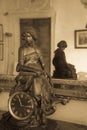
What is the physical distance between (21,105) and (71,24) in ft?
3.06

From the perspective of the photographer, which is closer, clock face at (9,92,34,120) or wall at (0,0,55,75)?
clock face at (9,92,34,120)

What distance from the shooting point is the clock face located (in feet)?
6.51

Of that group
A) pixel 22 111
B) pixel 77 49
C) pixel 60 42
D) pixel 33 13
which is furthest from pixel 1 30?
pixel 22 111

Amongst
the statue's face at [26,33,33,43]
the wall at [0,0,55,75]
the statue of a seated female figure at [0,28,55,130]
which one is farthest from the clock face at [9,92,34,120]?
the wall at [0,0,55,75]

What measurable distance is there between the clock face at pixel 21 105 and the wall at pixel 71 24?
0.63 metres

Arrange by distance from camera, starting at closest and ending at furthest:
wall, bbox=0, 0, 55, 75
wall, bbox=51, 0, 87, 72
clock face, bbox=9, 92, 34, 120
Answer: clock face, bbox=9, 92, 34, 120 < wall, bbox=51, 0, 87, 72 < wall, bbox=0, 0, 55, 75

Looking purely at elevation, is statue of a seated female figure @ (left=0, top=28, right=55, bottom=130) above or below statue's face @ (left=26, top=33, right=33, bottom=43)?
below

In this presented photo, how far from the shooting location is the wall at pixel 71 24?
232 cm

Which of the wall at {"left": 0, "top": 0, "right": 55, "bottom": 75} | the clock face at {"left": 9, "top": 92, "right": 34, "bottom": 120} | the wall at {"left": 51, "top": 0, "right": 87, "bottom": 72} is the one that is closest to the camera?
the clock face at {"left": 9, "top": 92, "right": 34, "bottom": 120}

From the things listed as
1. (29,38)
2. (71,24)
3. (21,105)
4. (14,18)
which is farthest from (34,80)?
(14,18)

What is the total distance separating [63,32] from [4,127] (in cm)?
106

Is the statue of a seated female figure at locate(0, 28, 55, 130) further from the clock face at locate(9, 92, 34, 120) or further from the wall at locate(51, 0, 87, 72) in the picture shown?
the wall at locate(51, 0, 87, 72)

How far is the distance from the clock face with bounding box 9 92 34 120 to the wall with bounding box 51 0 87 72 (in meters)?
0.63

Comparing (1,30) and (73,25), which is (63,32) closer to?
(73,25)
